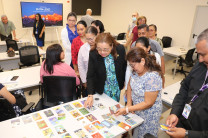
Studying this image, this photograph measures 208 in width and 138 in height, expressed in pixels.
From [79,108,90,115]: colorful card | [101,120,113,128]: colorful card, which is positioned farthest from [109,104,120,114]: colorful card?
[79,108,90,115]: colorful card

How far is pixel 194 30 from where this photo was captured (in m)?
6.09

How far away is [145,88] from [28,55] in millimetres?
3346

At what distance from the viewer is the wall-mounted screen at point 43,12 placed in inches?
281

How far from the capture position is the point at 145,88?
1.56m

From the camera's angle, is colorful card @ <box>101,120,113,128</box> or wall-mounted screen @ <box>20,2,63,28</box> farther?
wall-mounted screen @ <box>20,2,63,28</box>

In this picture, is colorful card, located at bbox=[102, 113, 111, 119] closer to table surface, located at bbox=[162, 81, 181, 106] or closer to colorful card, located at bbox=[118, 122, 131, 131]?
colorful card, located at bbox=[118, 122, 131, 131]

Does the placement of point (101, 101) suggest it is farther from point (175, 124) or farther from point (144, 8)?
point (144, 8)

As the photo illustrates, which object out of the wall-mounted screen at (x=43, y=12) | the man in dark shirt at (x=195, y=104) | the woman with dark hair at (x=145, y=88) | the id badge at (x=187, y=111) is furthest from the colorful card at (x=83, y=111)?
the wall-mounted screen at (x=43, y=12)

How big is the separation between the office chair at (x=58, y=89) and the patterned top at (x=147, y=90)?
810 millimetres

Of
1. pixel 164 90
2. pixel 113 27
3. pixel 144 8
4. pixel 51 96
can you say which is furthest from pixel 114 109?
pixel 113 27

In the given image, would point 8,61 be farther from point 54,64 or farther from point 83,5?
point 83,5

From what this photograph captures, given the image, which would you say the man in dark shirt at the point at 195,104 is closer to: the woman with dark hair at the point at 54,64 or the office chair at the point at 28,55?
Answer: the woman with dark hair at the point at 54,64

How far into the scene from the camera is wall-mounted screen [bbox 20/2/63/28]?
23.4ft

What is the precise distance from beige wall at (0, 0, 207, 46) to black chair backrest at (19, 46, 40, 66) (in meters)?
4.35
